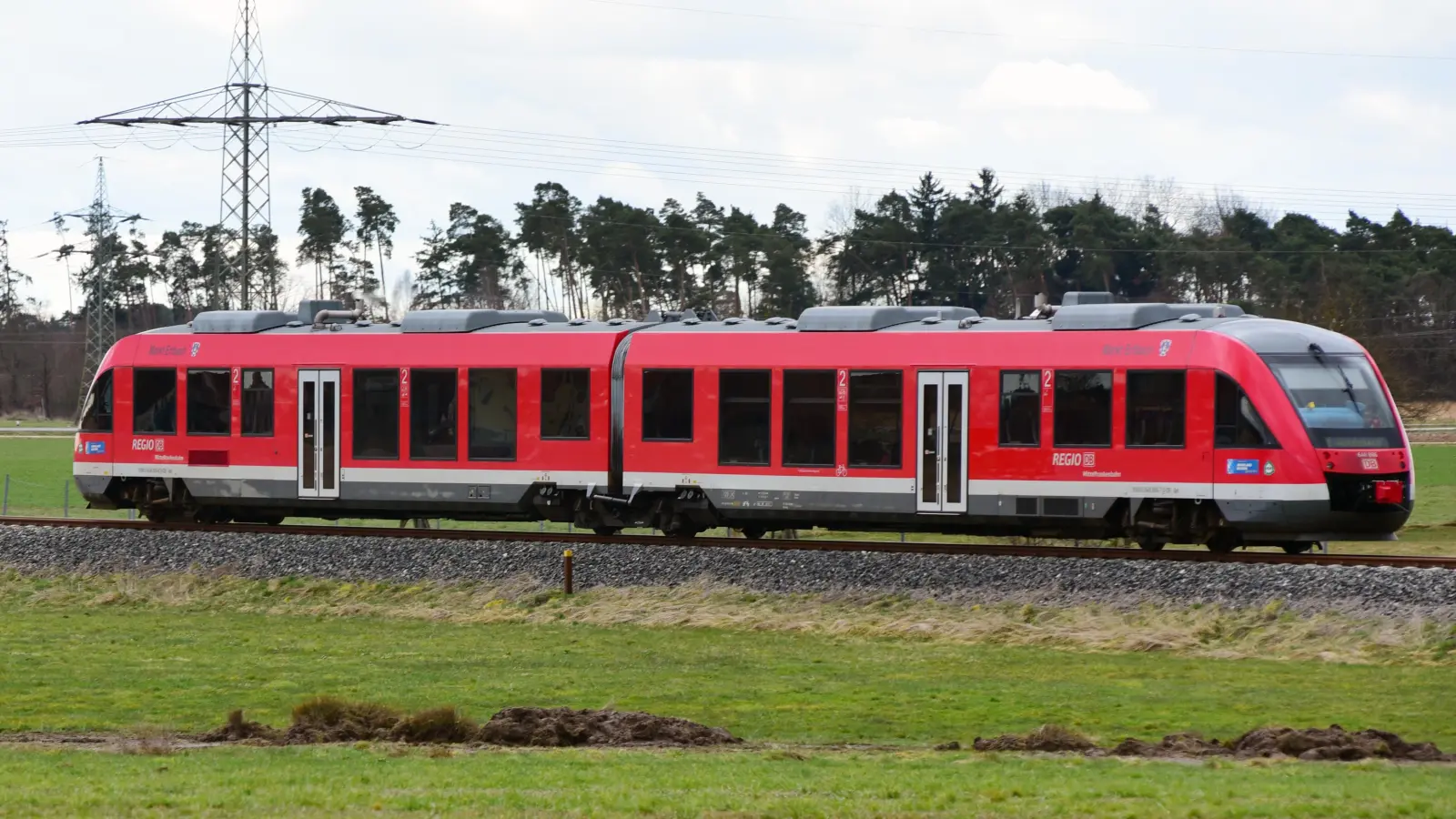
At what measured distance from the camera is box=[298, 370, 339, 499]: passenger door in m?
29.6

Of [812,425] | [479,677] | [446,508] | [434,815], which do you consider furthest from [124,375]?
[434,815]

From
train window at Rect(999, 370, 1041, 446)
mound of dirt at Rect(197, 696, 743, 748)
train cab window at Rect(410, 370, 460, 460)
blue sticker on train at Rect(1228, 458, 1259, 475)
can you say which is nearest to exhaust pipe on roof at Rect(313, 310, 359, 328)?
train cab window at Rect(410, 370, 460, 460)

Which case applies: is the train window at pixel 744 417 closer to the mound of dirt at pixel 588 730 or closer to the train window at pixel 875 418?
the train window at pixel 875 418

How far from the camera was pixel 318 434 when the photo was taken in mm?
29688

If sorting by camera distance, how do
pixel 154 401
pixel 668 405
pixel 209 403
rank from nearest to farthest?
pixel 668 405 < pixel 209 403 < pixel 154 401

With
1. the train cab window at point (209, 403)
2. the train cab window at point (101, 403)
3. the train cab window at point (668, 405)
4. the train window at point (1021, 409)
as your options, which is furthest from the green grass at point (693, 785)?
the train cab window at point (101, 403)

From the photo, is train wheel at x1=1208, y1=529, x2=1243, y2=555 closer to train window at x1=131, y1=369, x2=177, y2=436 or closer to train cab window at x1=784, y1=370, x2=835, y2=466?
train cab window at x1=784, y1=370, x2=835, y2=466

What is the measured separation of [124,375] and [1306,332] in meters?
18.9

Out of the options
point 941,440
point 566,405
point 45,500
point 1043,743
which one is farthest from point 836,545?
point 45,500

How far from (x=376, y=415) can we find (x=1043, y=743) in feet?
54.7

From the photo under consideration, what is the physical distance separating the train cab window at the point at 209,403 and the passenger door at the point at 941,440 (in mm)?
11609

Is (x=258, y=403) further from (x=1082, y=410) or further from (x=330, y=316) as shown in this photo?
(x=1082, y=410)

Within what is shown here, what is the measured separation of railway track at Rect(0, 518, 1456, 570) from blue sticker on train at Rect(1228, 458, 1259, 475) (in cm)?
104

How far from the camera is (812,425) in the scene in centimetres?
2652
